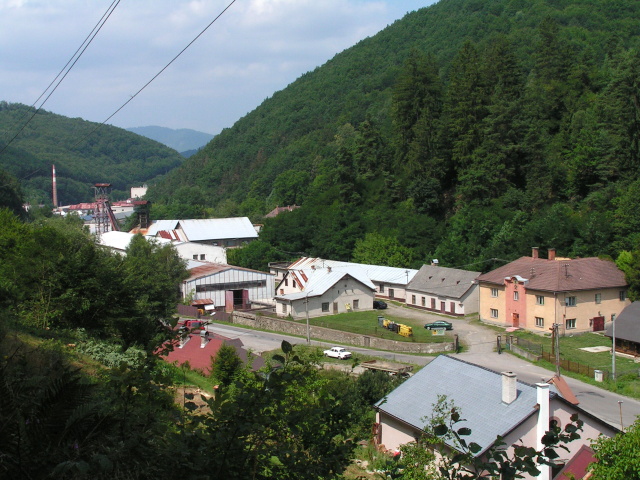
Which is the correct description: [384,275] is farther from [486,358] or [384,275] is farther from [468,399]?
[468,399]

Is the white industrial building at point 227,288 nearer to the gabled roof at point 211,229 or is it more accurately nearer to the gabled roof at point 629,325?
the gabled roof at point 629,325

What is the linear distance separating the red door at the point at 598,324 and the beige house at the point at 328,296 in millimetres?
14207

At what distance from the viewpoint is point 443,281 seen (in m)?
41.7

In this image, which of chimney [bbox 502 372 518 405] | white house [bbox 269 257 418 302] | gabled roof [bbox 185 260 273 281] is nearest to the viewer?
chimney [bbox 502 372 518 405]

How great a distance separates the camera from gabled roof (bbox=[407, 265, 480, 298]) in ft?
131

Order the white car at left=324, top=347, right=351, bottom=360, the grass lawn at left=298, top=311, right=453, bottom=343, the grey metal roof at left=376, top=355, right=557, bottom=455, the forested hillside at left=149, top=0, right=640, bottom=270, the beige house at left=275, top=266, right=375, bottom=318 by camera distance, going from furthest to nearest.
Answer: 1. the forested hillside at left=149, top=0, right=640, bottom=270
2. the beige house at left=275, top=266, right=375, bottom=318
3. the grass lawn at left=298, top=311, right=453, bottom=343
4. the white car at left=324, top=347, right=351, bottom=360
5. the grey metal roof at left=376, top=355, right=557, bottom=455

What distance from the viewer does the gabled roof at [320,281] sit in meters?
41.8

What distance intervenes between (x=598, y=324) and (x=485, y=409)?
885 inches

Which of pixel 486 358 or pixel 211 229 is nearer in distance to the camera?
pixel 486 358

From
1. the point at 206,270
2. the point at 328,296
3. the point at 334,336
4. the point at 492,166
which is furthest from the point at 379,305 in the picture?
the point at 492,166

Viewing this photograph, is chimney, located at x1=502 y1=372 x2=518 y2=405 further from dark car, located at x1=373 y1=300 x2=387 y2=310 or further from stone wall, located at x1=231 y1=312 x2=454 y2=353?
dark car, located at x1=373 y1=300 x2=387 y2=310

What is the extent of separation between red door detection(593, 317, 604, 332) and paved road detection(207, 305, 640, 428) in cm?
547

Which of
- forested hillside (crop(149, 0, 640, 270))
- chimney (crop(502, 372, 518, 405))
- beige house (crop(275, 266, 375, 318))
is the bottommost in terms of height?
beige house (crop(275, 266, 375, 318))

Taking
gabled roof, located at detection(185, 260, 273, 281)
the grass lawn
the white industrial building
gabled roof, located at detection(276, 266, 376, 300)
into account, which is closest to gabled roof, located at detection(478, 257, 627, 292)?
the grass lawn
